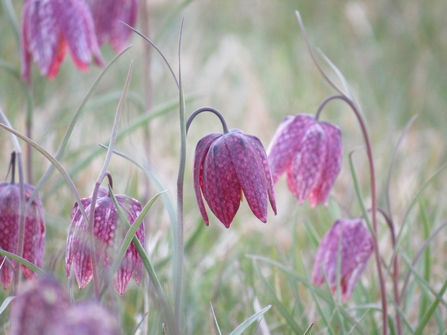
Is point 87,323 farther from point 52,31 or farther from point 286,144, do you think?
point 52,31

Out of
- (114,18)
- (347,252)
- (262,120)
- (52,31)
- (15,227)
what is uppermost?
(114,18)

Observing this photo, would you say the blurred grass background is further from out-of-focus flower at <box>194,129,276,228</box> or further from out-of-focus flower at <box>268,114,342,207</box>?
out-of-focus flower at <box>194,129,276,228</box>

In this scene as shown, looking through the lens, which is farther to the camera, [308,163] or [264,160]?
[308,163]

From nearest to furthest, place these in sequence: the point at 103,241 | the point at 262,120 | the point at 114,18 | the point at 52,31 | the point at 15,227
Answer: the point at 103,241, the point at 15,227, the point at 52,31, the point at 114,18, the point at 262,120

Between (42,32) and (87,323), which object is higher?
(42,32)

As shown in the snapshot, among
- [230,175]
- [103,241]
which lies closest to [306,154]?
[230,175]

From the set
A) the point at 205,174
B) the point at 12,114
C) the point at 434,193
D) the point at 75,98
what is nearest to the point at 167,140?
the point at 75,98

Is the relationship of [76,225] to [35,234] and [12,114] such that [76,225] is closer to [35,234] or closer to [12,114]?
[35,234]
